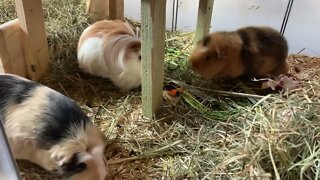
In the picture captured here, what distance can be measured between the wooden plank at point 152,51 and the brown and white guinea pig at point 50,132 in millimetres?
295

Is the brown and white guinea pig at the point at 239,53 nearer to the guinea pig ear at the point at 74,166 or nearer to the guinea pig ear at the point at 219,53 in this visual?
the guinea pig ear at the point at 219,53

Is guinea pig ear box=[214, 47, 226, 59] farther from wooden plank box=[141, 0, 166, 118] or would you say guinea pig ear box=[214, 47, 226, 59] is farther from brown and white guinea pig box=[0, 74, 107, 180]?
brown and white guinea pig box=[0, 74, 107, 180]

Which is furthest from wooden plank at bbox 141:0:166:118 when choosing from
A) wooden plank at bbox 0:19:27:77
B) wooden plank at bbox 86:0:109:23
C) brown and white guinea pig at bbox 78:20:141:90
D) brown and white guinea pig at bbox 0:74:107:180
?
wooden plank at bbox 86:0:109:23

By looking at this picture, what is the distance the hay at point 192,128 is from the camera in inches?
36.1

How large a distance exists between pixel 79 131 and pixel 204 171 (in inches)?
15.4

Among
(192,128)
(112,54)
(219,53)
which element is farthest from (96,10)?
(192,128)

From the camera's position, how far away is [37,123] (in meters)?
0.97

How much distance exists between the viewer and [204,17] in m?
1.56

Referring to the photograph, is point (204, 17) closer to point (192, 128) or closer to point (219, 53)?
point (219, 53)

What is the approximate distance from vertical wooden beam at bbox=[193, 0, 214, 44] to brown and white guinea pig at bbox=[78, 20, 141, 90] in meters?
0.30

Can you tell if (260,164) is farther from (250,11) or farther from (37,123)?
(250,11)

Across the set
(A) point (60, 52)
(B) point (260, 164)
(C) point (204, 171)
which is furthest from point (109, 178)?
(A) point (60, 52)

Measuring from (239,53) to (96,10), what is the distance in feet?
2.61

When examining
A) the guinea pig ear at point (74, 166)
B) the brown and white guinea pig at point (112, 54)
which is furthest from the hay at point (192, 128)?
the guinea pig ear at point (74, 166)
